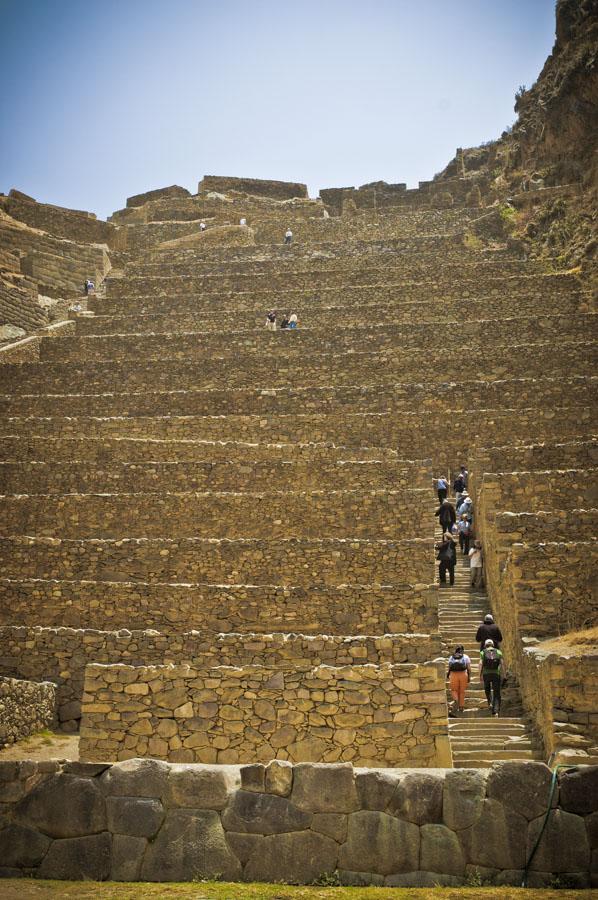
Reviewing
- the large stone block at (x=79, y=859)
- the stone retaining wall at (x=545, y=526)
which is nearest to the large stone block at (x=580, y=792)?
the large stone block at (x=79, y=859)

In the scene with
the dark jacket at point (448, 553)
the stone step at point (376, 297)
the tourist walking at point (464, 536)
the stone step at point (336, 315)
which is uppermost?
the stone step at point (376, 297)

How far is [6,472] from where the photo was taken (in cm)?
2194

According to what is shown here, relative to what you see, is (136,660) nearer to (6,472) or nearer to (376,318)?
(6,472)

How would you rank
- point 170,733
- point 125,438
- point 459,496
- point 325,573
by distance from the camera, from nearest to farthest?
point 170,733 → point 325,573 → point 459,496 → point 125,438

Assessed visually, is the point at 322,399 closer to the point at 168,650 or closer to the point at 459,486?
the point at 459,486

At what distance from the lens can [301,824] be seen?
23.2 ft

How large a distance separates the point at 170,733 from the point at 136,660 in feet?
11.1

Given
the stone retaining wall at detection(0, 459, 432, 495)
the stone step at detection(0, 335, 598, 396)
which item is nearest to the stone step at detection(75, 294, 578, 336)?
the stone step at detection(0, 335, 598, 396)

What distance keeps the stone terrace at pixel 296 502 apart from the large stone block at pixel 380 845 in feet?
15.2

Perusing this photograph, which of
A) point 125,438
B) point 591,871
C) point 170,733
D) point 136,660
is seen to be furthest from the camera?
point 125,438

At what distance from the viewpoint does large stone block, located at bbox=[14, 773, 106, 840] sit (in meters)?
7.18

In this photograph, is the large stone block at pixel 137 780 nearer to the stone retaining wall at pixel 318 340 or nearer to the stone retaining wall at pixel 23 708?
the stone retaining wall at pixel 23 708

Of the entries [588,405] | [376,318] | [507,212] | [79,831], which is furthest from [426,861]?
[507,212]

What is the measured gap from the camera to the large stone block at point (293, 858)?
6.94 m
